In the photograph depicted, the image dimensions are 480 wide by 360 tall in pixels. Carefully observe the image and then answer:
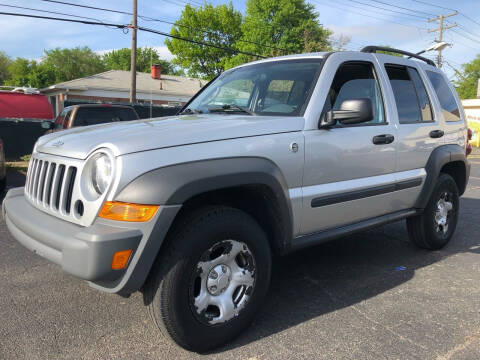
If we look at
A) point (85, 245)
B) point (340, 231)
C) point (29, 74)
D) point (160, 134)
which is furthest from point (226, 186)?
point (29, 74)

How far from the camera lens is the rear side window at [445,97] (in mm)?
4480

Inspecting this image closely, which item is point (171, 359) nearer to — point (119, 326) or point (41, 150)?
point (119, 326)

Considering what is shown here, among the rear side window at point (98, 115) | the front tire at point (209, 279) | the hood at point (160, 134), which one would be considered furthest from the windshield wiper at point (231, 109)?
the rear side window at point (98, 115)

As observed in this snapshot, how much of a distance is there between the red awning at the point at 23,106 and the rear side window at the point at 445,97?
511 inches

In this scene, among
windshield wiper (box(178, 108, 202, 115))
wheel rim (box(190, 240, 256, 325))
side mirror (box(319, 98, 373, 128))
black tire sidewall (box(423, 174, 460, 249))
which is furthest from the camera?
black tire sidewall (box(423, 174, 460, 249))

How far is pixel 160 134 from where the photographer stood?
2465 mm

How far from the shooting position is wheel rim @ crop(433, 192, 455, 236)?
448 centimetres

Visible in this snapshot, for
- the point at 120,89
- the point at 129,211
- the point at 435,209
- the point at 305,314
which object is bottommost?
the point at 305,314

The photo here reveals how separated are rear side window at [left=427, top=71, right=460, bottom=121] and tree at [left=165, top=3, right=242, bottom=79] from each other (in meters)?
44.2

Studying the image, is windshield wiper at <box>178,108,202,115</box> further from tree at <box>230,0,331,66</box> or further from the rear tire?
tree at <box>230,0,331,66</box>

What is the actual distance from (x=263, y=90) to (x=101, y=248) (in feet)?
6.67

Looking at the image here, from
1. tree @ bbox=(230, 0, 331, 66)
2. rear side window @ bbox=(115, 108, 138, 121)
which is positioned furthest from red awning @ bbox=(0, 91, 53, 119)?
tree @ bbox=(230, 0, 331, 66)

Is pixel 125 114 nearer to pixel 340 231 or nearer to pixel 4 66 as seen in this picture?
pixel 340 231

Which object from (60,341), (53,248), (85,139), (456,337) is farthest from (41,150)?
(456,337)
